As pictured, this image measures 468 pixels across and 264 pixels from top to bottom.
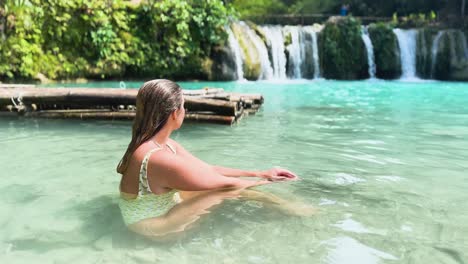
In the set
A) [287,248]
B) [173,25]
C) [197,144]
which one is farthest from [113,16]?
[287,248]

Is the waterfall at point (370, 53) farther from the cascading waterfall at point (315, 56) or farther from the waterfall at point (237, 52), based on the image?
the waterfall at point (237, 52)

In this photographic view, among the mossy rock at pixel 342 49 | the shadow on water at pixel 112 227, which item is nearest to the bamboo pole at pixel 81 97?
the shadow on water at pixel 112 227

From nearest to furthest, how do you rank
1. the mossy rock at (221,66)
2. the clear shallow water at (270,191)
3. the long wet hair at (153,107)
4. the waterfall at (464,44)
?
the clear shallow water at (270,191) → the long wet hair at (153,107) → the mossy rock at (221,66) → the waterfall at (464,44)

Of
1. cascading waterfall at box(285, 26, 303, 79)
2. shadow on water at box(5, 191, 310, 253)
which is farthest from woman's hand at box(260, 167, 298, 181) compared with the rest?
cascading waterfall at box(285, 26, 303, 79)

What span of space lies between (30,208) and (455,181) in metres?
3.78

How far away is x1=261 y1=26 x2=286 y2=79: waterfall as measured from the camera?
22.5 meters

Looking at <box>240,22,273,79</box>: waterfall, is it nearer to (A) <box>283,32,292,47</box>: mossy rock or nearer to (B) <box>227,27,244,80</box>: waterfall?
(B) <box>227,27,244,80</box>: waterfall

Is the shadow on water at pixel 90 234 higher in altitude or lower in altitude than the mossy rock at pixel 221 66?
lower

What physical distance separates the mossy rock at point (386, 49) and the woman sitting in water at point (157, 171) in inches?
905

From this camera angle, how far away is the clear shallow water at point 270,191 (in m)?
2.89

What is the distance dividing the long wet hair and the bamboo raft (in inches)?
175

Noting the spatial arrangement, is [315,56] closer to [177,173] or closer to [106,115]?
[106,115]

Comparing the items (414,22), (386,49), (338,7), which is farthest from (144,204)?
(338,7)

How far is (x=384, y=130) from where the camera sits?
7.54 meters
